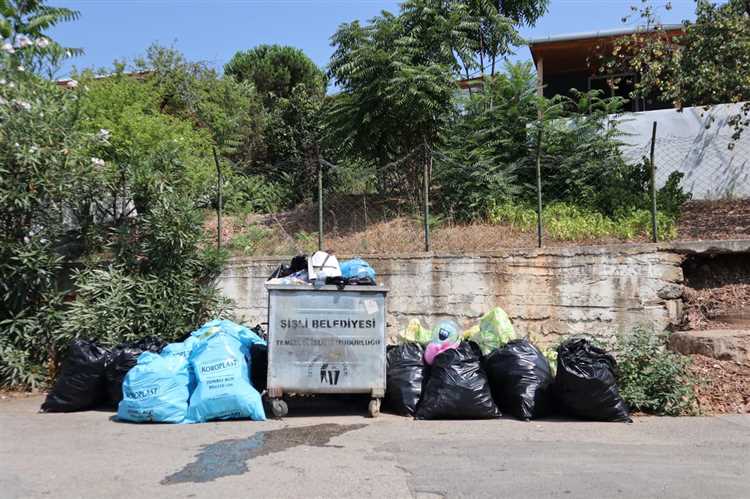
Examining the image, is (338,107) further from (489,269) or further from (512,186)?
(489,269)

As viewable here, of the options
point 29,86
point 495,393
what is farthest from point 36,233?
point 495,393

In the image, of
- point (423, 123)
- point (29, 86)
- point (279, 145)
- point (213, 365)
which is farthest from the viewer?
point (279, 145)

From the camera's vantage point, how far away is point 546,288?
8.54 m

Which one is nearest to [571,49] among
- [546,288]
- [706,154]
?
[706,154]

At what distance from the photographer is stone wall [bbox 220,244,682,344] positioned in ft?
27.4

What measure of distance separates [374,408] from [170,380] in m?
1.97

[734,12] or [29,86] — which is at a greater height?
[734,12]

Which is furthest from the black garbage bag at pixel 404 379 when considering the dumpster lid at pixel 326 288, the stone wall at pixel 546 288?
the stone wall at pixel 546 288

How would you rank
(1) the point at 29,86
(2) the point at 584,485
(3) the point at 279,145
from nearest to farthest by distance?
(2) the point at 584,485 → (1) the point at 29,86 → (3) the point at 279,145

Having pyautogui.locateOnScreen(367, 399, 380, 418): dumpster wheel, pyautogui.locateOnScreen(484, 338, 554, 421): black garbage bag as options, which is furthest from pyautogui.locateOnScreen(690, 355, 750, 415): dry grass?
pyautogui.locateOnScreen(367, 399, 380, 418): dumpster wheel

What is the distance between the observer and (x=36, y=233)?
8352 mm

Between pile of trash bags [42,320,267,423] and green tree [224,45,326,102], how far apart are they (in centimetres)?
1506

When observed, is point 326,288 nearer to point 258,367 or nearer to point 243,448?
point 258,367

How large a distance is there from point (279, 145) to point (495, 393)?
1108 cm
